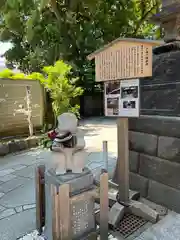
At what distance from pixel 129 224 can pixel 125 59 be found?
1.77 metres

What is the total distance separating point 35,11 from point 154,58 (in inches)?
369

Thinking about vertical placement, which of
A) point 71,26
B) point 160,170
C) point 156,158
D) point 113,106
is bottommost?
point 160,170

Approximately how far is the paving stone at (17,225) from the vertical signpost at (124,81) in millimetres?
1031

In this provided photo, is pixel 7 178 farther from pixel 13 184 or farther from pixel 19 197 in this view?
pixel 19 197

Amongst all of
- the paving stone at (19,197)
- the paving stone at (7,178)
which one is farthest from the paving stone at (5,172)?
the paving stone at (19,197)

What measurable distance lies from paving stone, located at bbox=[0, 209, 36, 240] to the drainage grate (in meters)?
0.96

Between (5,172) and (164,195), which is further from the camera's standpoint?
(5,172)

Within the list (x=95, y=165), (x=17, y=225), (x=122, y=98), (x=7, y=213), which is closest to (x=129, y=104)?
(x=122, y=98)

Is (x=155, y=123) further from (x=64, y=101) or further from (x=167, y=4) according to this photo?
(x=64, y=101)

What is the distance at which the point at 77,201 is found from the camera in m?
1.93

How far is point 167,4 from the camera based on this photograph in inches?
98.7

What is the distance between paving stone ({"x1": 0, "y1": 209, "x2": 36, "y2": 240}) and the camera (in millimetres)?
2252

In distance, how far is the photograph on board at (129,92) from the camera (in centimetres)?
227

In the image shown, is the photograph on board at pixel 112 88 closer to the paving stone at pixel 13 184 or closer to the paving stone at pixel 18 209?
the paving stone at pixel 18 209
